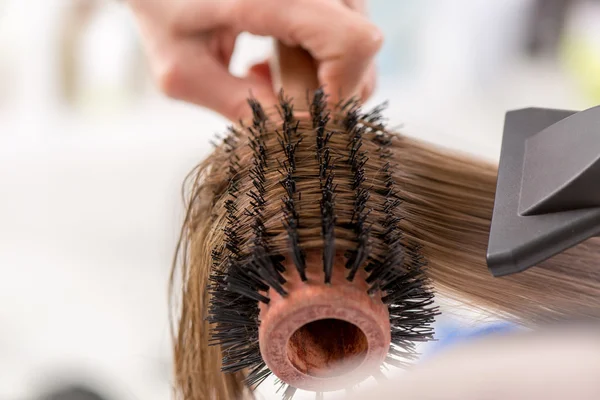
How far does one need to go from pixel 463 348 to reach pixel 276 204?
21 centimetres

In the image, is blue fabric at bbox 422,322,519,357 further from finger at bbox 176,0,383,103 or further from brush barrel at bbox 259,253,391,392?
finger at bbox 176,0,383,103

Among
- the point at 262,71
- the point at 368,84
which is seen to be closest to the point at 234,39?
the point at 262,71

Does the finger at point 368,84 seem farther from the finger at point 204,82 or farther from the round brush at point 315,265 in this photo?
the round brush at point 315,265

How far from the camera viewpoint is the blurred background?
1320 mm

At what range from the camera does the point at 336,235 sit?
40cm

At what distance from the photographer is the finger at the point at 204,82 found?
66 centimetres

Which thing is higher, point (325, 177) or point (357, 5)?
point (357, 5)

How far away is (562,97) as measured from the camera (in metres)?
1.49

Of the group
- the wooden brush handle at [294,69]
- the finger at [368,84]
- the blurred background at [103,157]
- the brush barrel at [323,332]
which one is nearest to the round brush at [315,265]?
the brush barrel at [323,332]

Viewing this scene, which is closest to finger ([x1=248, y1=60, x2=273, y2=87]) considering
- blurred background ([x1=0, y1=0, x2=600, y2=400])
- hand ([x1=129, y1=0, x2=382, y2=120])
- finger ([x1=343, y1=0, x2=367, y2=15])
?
hand ([x1=129, y1=0, x2=382, y2=120])

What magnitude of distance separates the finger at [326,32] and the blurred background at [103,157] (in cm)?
67

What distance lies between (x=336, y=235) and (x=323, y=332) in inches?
3.1

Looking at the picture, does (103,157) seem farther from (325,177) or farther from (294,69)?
(325,177)

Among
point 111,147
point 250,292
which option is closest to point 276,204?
point 250,292
